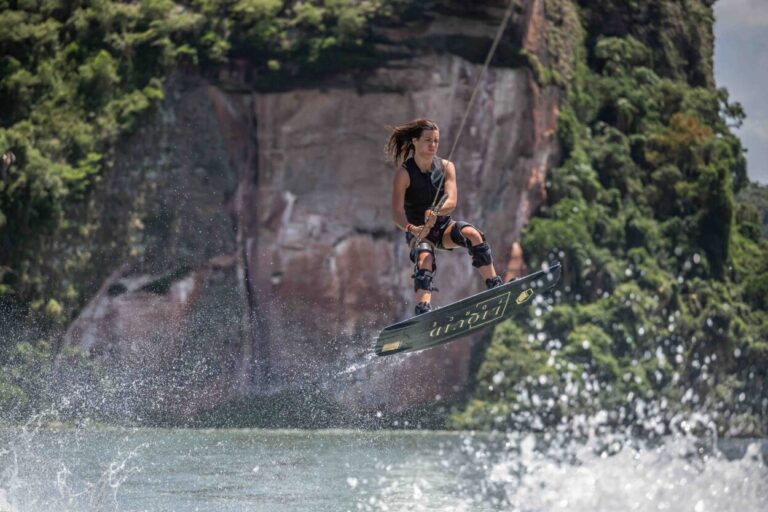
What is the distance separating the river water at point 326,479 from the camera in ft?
55.2

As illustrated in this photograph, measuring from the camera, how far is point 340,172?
35094 mm

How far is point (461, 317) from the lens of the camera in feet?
46.1

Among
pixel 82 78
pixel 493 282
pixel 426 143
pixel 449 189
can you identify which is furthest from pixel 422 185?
pixel 82 78

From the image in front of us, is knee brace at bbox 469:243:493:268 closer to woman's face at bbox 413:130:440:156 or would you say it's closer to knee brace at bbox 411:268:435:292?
knee brace at bbox 411:268:435:292

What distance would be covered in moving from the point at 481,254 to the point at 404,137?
134cm

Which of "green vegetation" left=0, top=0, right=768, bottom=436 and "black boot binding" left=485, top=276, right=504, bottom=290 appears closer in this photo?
"black boot binding" left=485, top=276, right=504, bottom=290

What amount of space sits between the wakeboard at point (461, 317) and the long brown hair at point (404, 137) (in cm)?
150

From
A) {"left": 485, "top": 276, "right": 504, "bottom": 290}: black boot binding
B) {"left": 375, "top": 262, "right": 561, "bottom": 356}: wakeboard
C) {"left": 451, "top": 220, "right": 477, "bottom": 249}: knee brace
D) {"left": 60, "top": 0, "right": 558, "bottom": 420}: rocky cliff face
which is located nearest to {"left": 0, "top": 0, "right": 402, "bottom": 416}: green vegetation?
{"left": 60, "top": 0, "right": 558, "bottom": 420}: rocky cliff face

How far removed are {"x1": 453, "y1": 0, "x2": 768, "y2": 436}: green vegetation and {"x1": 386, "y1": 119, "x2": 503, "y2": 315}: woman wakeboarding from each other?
22.2m

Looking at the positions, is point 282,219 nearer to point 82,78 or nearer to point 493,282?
point 82,78

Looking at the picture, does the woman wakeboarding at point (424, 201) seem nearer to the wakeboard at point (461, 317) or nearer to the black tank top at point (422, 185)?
the black tank top at point (422, 185)

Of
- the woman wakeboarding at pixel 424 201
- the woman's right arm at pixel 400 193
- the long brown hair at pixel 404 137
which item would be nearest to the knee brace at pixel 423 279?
the woman wakeboarding at pixel 424 201

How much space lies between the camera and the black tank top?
1333cm

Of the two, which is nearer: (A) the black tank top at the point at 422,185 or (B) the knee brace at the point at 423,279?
(A) the black tank top at the point at 422,185
